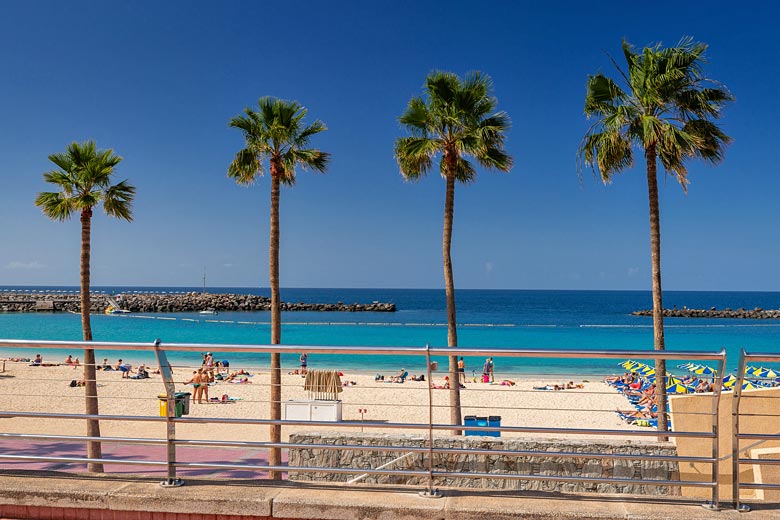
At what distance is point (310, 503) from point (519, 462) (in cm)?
495

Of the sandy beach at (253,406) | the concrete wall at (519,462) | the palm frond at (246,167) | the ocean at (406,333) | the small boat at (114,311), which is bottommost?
the ocean at (406,333)

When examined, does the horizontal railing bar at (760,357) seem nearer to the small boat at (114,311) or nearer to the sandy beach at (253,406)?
the sandy beach at (253,406)

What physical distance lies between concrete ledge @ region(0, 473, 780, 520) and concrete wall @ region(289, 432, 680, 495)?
10.0 feet

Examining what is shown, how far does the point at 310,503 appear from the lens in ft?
11.6

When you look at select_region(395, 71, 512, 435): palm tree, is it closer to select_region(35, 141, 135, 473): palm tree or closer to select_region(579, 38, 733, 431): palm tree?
select_region(579, 38, 733, 431): palm tree

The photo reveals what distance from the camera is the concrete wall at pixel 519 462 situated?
7098 mm

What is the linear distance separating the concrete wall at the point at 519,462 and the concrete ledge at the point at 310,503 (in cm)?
305

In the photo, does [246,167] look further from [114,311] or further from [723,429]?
[114,311]

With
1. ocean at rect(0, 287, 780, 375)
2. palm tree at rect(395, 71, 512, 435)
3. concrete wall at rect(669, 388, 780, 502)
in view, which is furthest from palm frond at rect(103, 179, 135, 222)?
ocean at rect(0, 287, 780, 375)

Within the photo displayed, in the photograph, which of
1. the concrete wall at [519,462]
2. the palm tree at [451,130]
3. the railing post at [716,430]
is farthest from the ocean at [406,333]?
the railing post at [716,430]

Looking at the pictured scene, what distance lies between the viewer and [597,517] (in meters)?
3.35

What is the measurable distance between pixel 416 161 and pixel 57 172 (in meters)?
9.16

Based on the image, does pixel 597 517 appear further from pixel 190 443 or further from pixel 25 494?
pixel 25 494

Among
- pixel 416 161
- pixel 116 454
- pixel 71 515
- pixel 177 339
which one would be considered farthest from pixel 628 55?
pixel 177 339
